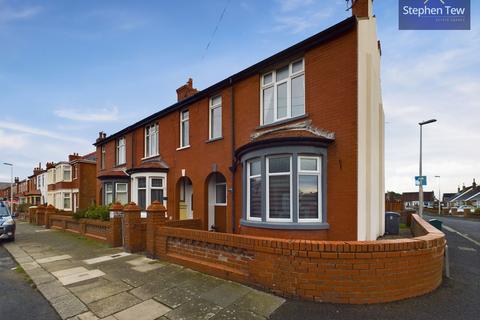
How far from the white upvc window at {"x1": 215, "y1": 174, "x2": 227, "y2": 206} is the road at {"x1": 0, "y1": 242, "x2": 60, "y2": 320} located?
22.1 feet

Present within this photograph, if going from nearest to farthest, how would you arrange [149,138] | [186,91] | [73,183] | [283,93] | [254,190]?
[254,190]
[283,93]
[186,91]
[149,138]
[73,183]

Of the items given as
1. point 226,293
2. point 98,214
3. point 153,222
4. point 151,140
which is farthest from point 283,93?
point 98,214

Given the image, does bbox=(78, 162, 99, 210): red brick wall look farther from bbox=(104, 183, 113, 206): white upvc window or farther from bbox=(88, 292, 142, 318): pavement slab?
bbox=(88, 292, 142, 318): pavement slab

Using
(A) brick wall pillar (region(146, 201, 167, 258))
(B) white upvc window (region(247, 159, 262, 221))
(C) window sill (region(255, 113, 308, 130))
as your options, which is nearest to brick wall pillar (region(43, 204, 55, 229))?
(A) brick wall pillar (region(146, 201, 167, 258))

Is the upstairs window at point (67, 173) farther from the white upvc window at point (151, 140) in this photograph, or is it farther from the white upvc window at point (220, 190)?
the white upvc window at point (220, 190)

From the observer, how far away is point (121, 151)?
17.8m

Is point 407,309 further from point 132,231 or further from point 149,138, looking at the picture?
point 149,138

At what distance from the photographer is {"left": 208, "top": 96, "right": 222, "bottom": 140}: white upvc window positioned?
37.7 ft

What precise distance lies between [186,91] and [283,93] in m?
7.43

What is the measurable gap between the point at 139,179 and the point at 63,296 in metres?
8.79

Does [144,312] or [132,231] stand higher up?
[132,231]

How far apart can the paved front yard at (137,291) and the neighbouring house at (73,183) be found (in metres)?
18.7

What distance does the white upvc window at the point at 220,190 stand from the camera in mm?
11656

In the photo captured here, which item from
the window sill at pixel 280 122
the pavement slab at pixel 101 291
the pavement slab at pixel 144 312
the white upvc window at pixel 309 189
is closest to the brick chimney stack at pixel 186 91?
the window sill at pixel 280 122
